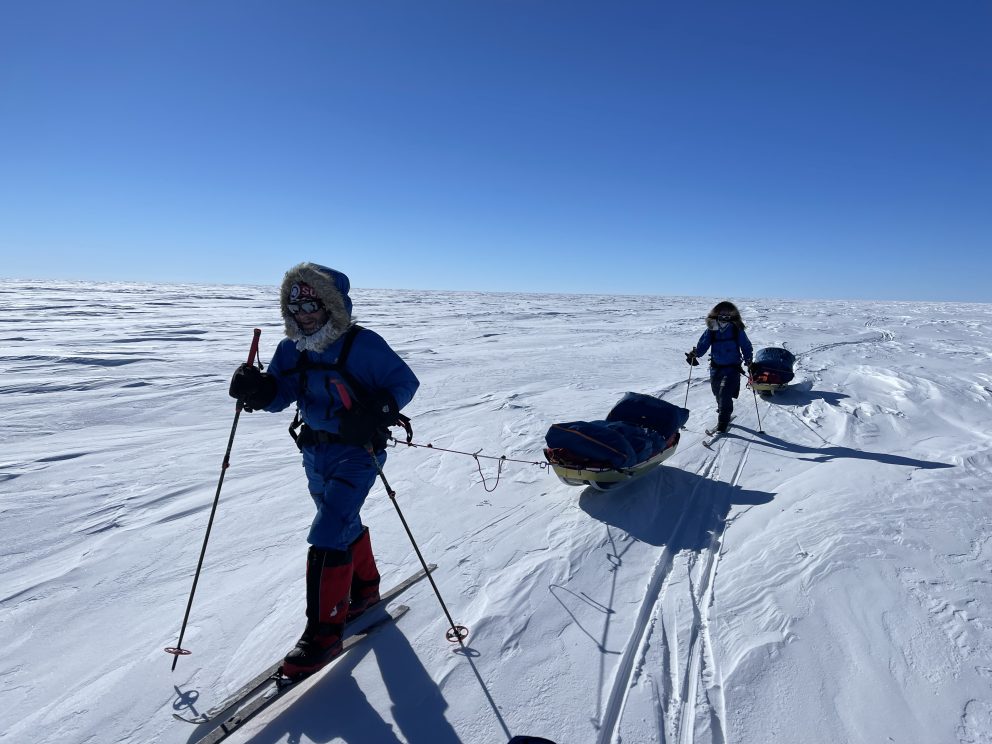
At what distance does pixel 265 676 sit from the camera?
2605 mm

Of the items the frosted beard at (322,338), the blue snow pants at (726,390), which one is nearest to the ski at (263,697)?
the frosted beard at (322,338)

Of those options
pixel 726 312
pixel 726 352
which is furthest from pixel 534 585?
pixel 726 312

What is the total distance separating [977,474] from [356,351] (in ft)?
18.1

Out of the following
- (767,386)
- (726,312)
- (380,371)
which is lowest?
(767,386)

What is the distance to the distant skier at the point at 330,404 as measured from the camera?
103 inches

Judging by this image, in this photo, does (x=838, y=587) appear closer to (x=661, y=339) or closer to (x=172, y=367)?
(x=172, y=367)

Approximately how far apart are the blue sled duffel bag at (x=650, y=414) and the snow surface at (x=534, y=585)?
0.55 metres

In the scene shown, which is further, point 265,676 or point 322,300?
point 322,300

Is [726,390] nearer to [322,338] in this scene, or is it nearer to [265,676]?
[322,338]

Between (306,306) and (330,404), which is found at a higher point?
(306,306)

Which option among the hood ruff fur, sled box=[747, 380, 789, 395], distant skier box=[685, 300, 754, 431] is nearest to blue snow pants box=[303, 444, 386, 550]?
distant skier box=[685, 300, 754, 431]

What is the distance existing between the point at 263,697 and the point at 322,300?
6.41 ft

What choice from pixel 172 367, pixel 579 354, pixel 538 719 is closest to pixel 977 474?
pixel 538 719

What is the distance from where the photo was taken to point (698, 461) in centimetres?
607
